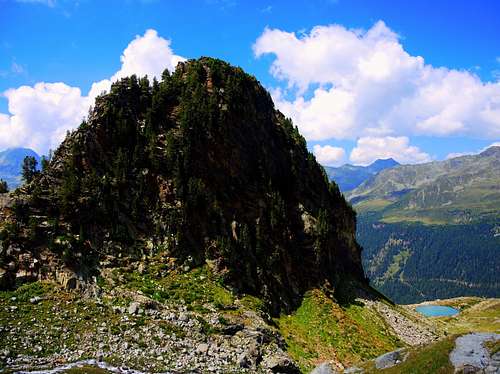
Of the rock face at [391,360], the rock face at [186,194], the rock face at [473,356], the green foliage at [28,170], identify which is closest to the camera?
the rock face at [473,356]

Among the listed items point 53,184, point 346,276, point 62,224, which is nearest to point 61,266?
point 62,224

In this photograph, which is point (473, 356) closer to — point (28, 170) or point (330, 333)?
point (330, 333)

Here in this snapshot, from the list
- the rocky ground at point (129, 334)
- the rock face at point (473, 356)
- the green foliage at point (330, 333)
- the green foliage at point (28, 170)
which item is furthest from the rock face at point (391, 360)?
the green foliage at point (28, 170)

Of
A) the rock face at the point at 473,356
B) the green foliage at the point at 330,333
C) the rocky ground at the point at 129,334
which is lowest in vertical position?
the green foliage at the point at 330,333

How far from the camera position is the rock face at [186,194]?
53.4m

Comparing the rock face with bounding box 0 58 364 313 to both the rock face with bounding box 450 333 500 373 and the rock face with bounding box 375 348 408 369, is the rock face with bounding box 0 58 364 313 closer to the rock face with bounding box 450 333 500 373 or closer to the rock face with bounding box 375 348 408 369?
the rock face with bounding box 375 348 408 369

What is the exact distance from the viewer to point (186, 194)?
63438mm

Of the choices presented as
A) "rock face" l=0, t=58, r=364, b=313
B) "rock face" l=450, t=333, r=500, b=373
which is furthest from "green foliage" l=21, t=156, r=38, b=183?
"rock face" l=450, t=333, r=500, b=373

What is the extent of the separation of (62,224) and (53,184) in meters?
6.66

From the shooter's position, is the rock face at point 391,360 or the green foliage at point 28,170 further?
the green foliage at point 28,170

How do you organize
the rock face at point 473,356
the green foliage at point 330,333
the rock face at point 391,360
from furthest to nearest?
the green foliage at point 330,333 < the rock face at point 391,360 < the rock face at point 473,356

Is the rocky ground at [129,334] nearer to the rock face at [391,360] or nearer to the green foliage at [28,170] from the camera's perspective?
the rock face at [391,360]

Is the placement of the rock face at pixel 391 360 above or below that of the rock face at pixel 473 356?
below

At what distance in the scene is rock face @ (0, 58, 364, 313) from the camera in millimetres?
53375
